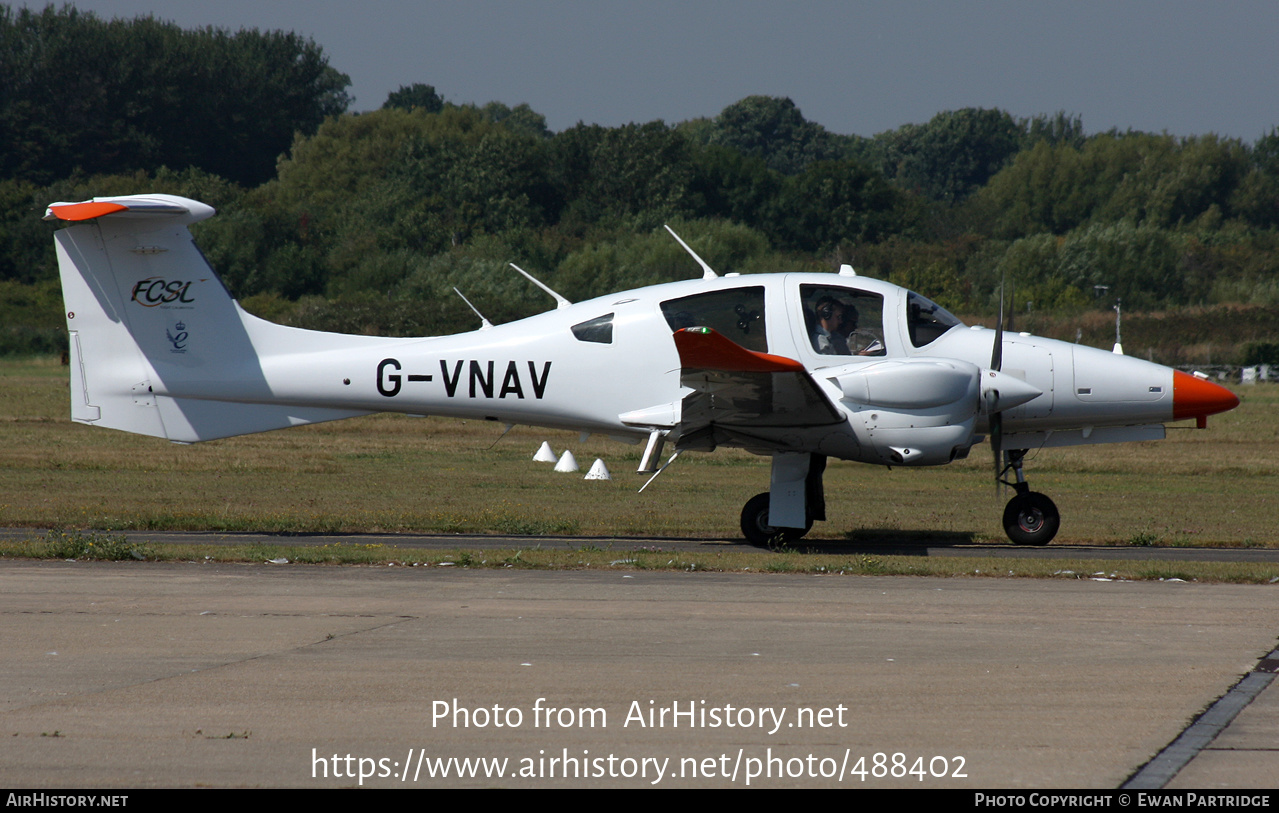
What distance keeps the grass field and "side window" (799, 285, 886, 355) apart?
237cm

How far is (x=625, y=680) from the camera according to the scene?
6629 millimetres

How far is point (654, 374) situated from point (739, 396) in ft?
4.40

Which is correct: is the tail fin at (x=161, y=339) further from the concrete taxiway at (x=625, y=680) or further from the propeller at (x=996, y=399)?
A: the propeller at (x=996, y=399)

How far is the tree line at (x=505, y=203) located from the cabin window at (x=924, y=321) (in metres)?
24.5

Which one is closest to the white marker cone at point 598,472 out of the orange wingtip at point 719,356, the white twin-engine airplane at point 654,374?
the white twin-engine airplane at point 654,374

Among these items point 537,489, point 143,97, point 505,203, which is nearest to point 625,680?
point 537,489

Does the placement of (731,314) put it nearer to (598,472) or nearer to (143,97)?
(598,472)

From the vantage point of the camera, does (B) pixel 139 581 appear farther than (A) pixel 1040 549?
No

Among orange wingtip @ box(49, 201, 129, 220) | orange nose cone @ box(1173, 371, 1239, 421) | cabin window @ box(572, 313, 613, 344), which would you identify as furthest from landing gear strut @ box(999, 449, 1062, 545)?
orange wingtip @ box(49, 201, 129, 220)

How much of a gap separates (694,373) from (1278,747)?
630 cm

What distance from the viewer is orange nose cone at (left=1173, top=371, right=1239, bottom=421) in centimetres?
1203
